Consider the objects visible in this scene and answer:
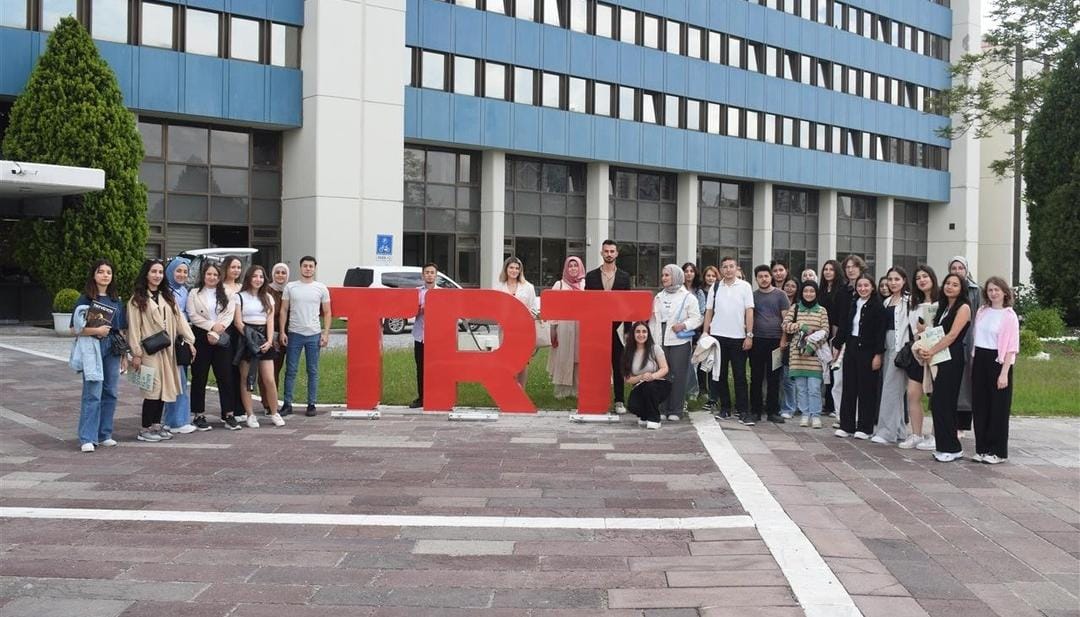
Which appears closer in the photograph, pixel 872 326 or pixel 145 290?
pixel 145 290

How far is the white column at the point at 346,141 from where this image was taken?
1200 inches

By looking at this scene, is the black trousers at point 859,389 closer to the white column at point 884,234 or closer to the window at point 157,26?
the window at point 157,26

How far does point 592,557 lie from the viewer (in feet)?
19.9

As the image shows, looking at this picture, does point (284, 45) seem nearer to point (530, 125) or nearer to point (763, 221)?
point (530, 125)

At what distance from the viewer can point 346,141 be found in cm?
3103

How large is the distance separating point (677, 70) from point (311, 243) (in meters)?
18.1

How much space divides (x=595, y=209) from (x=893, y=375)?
96.6 ft

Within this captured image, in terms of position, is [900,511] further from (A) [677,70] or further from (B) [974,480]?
(A) [677,70]

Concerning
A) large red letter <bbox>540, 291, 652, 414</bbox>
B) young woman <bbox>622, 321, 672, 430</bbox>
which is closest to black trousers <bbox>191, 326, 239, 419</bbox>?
large red letter <bbox>540, 291, 652, 414</bbox>

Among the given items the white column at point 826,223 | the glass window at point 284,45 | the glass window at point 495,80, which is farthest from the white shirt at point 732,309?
the white column at point 826,223

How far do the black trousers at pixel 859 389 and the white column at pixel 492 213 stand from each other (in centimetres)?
2570

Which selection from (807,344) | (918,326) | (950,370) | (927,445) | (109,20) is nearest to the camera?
(950,370)

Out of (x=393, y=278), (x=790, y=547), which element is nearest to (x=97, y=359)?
(x=790, y=547)

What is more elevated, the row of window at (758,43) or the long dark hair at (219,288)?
the row of window at (758,43)
